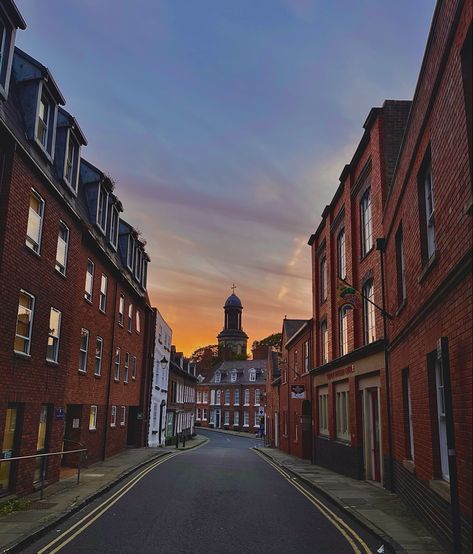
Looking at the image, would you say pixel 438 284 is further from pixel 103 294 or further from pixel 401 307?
pixel 103 294

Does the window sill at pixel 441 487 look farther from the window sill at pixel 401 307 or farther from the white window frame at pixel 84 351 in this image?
the white window frame at pixel 84 351

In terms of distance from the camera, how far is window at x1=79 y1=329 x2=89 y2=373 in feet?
67.7

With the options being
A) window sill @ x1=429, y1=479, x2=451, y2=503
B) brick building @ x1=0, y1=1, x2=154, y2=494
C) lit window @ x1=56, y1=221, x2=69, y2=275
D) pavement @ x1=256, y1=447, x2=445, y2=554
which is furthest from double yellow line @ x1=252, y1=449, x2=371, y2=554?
lit window @ x1=56, y1=221, x2=69, y2=275

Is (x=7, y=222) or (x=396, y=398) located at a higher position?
(x=7, y=222)

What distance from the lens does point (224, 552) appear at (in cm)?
850

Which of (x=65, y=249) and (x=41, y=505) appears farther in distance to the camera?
(x=65, y=249)

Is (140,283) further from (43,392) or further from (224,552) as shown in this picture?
(224,552)

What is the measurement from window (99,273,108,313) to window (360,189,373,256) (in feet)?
35.7

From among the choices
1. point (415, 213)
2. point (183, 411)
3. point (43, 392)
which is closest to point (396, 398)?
point (415, 213)

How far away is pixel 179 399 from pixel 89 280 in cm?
3482

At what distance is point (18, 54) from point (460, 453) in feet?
45.7

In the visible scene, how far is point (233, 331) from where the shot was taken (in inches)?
4761

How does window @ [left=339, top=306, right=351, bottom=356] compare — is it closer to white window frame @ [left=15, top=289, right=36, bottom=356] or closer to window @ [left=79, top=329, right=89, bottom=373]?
window @ [left=79, top=329, right=89, bottom=373]

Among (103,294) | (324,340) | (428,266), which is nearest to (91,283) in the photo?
(103,294)
